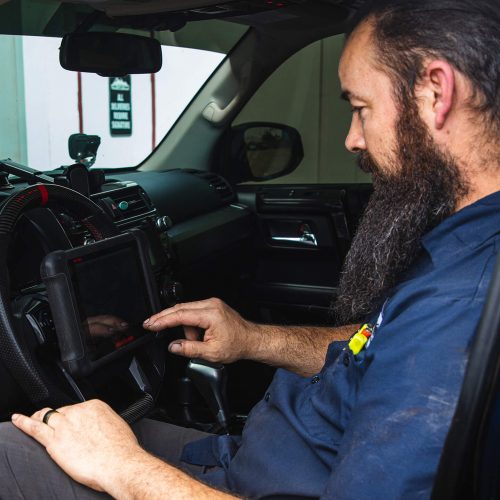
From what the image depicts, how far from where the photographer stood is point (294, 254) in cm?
369

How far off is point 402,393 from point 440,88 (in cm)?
53

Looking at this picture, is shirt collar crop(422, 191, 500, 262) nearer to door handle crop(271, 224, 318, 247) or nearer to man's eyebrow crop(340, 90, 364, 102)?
man's eyebrow crop(340, 90, 364, 102)

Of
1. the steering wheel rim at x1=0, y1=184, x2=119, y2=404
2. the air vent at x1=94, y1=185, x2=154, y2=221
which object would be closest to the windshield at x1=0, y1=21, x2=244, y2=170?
the air vent at x1=94, y1=185, x2=154, y2=221

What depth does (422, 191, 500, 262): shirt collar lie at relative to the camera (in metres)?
1.22

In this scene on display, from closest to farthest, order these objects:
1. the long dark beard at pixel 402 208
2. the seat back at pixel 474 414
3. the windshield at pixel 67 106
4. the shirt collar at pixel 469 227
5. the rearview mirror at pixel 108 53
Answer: the seat back at pixel 474 414 < the shirt collar at pixel 469 227 < the long dark beard at pixel 402 208 < the rearview mirror at pixel 108 53 < the windshield at pixel 67 106

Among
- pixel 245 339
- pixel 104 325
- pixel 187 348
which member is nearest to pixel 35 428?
pixel 104 325

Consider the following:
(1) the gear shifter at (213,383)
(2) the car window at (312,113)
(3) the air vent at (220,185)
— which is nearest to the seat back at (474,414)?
(1) the gear shifter at (213,383)

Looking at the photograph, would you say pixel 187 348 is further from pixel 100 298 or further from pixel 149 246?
pixel 149 246

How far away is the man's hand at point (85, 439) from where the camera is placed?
1.36m

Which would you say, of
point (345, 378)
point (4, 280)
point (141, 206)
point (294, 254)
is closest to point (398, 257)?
point (345, 378)

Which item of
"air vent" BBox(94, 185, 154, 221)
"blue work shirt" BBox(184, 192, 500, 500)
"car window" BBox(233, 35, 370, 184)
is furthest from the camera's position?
"car window" BBox(233, 35, 370, 184)

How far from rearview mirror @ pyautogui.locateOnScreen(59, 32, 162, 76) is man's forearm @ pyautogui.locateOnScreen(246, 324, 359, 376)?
117cm

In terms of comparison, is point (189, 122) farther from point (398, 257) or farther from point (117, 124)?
point (117, 124)

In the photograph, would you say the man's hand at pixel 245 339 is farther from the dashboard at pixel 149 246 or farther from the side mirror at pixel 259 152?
the side mirror at pixel 259 152
